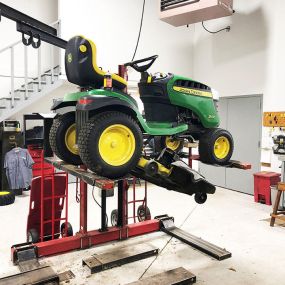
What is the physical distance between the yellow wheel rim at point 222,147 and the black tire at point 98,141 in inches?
47.0

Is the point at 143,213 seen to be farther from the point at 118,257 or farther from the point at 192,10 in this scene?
the point at 192,10

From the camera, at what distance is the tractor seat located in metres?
2.53

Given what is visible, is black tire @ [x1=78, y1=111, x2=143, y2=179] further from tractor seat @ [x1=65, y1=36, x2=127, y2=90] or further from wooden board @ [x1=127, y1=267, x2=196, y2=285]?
wooden board @ [x1=127, y1=267, x2=196, y2=285]

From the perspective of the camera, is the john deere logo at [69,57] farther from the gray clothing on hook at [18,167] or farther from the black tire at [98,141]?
the gray clothing on hook at [18,167]

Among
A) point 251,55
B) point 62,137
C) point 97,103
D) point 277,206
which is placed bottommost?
point 277,206

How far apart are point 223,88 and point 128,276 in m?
5.32

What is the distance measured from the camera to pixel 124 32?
7453mm

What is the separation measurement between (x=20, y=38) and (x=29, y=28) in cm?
469

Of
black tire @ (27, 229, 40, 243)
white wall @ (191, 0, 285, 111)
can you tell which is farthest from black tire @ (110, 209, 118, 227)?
white wall @ (191, 0, 285, 111)

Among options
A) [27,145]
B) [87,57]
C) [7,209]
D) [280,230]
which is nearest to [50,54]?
[27,145]

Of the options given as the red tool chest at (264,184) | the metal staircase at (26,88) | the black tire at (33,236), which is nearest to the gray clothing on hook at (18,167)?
the metal staircase at (26,88)

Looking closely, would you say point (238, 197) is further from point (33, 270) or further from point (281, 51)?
point (33, 270)

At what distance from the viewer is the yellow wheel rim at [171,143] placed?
3.46 meters

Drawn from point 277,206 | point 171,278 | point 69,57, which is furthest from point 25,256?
point 277,206
